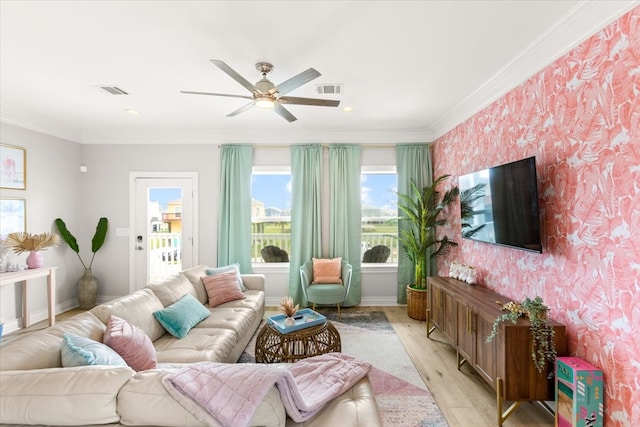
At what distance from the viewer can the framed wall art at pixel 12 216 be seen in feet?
12.6

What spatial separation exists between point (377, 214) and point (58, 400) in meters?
4.51

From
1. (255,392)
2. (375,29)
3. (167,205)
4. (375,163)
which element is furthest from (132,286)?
(375,29)

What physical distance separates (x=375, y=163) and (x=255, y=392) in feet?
13.8

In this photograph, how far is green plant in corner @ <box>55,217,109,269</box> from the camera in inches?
179

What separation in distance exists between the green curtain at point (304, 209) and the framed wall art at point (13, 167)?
3626 millimetres

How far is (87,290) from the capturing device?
185 inches

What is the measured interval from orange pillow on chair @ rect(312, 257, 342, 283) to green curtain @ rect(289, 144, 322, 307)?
9.4 inches

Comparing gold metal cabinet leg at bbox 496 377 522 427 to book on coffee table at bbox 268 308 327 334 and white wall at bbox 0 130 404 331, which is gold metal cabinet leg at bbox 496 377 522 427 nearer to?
book on coffee table at bbox 268 308 327 334

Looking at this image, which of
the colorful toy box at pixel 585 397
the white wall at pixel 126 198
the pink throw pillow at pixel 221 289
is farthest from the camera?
the white wall at pixel 126 198

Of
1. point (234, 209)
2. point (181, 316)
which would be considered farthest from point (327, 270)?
point (181, 316)

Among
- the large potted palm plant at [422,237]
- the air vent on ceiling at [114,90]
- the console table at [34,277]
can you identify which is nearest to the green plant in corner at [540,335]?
the large potted palm plant at [422,237]

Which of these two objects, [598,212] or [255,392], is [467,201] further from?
[255,392]

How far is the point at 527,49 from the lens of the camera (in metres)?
2.42

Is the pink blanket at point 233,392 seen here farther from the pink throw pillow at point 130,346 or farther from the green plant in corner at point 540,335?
the green plant in corner at point 540,335
